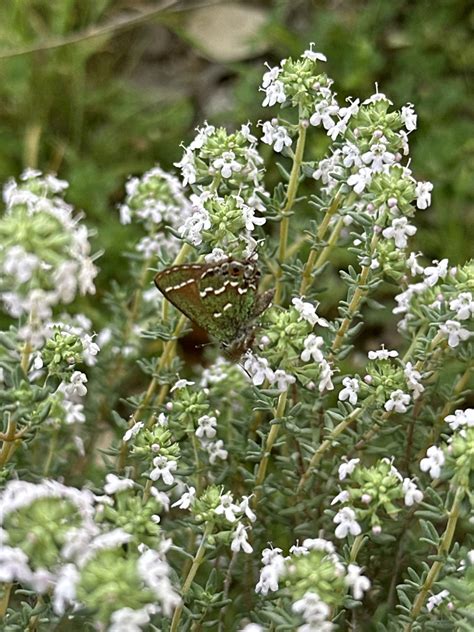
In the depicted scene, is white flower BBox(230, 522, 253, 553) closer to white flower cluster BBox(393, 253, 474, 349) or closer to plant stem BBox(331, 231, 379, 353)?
plant stem BBox(331, 231, 379, 353)

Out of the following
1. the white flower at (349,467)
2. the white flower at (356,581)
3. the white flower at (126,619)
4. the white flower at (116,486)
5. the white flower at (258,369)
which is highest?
the white flower at (258,369)

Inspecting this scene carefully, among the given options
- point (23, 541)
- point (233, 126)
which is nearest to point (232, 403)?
point (23, 541)

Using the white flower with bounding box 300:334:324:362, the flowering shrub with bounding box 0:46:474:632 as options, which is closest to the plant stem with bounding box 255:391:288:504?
the flowering shrub with bounding box 0:46:474:632

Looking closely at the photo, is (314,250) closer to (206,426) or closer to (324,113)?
(324,113)

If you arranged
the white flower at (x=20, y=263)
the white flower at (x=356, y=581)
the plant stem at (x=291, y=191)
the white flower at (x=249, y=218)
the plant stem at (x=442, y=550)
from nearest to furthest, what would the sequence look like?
the white flower at (x=20, y=263)
the white flower at (x=356, y=581)
the plant stem at (x=442, y=550)
the white flower at (x=249, y=218)
the plant stem at (x=291, y=191)

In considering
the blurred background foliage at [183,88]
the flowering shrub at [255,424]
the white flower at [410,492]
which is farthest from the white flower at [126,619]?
the blurred background foliage at [183,88]

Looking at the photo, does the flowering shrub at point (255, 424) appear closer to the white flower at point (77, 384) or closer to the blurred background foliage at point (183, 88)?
the white flower at point (77, 384)

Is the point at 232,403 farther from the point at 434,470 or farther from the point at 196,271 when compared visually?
the point at 434,470
